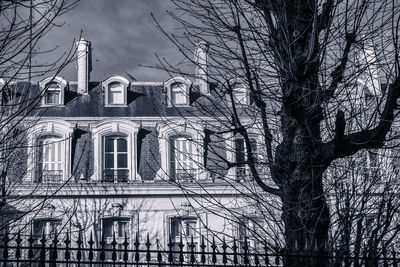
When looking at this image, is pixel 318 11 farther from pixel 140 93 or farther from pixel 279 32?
pixel 140 93

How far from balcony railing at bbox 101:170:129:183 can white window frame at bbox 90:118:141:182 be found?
165 mm

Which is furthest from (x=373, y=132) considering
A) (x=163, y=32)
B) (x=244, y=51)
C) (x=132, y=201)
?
(x=132, y=201)

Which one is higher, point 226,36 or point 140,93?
point 140,93

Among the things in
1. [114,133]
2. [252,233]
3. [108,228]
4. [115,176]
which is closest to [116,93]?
[114,133]

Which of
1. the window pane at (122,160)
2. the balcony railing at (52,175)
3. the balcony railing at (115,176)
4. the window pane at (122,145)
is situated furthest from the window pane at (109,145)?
the balcony railing at (52,175)

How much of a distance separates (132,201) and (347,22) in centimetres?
1462

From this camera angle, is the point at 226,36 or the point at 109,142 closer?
the point at 226,36

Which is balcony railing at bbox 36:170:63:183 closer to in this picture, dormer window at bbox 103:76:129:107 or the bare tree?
dormer window at bbox 103:76:129:107

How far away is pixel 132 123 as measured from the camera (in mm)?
20797

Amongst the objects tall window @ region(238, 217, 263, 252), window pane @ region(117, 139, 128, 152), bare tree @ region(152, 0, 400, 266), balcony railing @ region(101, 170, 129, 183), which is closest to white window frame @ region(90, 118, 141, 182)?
balcony railing @ region(101, 170, 129, 183)

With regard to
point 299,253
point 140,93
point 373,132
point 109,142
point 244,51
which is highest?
point 140,93

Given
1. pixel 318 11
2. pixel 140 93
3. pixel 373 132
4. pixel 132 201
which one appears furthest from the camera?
pixel 140 93

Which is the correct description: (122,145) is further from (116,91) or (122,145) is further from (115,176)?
(116,91)

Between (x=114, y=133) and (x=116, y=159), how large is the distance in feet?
3.36
